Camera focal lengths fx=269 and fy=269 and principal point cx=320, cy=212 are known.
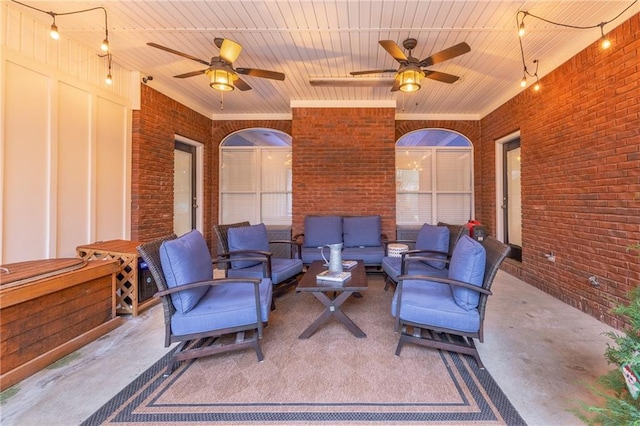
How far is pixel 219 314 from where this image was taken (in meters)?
1.98

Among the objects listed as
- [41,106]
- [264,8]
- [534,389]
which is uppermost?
[264,8]

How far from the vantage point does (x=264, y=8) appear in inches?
98.0

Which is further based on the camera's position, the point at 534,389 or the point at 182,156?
the point at 182,156

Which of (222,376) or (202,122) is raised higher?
(202,122)

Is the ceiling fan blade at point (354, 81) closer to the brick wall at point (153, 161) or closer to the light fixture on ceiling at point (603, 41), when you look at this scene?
the light fixture on ceiling at point (603, 41)

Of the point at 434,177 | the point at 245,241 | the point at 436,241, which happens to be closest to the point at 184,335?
the point at 245,241

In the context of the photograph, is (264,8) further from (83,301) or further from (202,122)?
(202,122)

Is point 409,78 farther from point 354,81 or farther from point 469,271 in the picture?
point 469,271

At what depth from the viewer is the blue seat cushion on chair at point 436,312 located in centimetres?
198

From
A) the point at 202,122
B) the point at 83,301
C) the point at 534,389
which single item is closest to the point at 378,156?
the point at 202,122

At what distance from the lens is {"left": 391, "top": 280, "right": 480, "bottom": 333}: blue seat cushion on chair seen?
1976 millimetres

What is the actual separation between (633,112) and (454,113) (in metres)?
3.23

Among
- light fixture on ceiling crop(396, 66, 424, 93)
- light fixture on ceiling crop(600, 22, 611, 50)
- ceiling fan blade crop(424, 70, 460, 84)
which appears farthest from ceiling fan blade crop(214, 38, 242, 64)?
light fixture on ceiling crop(600, 22, 611, 50)

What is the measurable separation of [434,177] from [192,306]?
5.20 m
